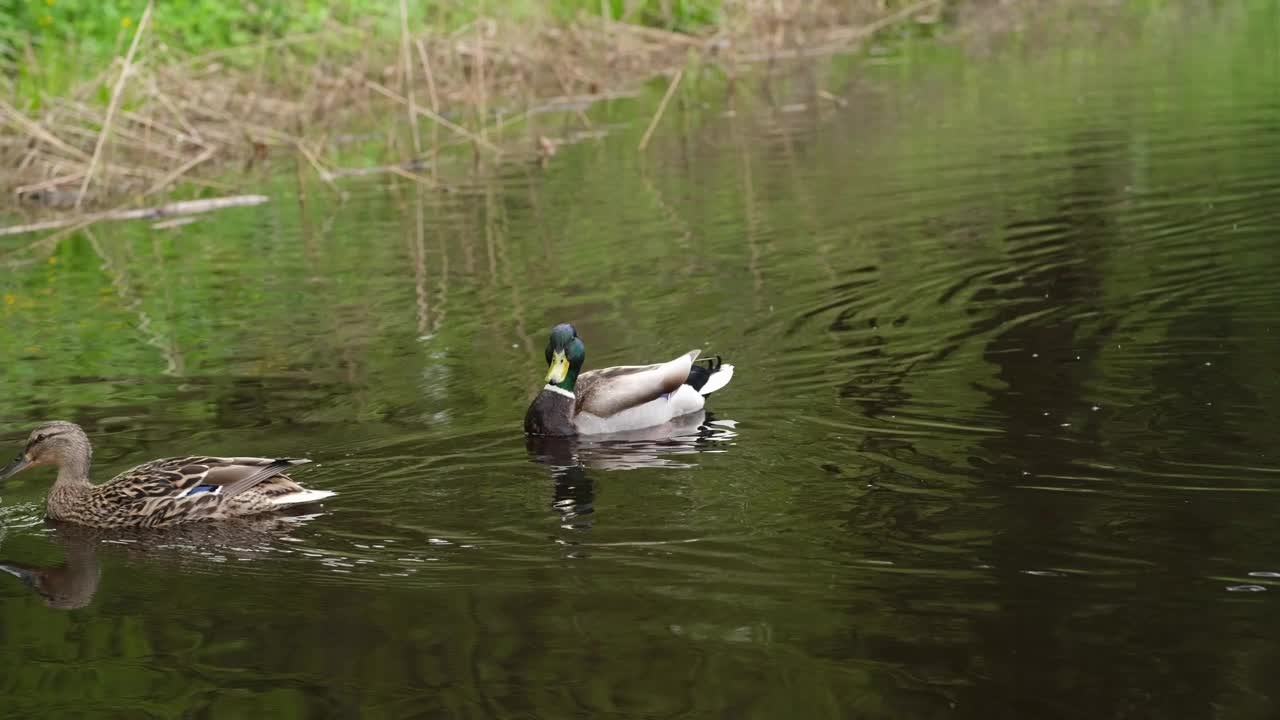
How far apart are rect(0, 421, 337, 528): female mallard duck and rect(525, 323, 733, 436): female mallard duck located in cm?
157

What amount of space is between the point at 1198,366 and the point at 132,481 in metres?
5.39

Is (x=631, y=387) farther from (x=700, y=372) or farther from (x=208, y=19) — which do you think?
(x=208, y=19)

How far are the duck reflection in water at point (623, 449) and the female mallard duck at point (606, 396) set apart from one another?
59 mm

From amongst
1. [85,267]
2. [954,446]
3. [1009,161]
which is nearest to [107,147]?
[85,267]

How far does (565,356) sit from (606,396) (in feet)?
1.06

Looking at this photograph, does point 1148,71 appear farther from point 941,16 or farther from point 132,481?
point 132,481

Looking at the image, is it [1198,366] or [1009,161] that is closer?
[1198,366]

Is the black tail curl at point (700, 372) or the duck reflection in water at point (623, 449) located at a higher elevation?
the black tail curl at point (700, 372)

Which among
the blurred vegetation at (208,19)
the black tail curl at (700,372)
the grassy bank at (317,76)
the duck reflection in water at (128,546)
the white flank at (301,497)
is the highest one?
the blurred vegetation at (208,19)

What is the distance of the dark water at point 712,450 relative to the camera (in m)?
5.64

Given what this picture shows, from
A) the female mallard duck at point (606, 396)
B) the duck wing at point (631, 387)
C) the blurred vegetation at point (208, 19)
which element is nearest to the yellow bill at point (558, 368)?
the female mallard duck at point (606, 396)

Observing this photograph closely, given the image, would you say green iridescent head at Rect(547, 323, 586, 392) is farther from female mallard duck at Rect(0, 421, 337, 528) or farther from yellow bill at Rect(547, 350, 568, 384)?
female mallard duck at Rect(0, 421, 337, 528)

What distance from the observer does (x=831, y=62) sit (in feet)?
88.2

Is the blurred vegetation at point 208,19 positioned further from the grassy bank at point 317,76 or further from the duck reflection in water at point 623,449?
the duck reflection in water at point 623,449
